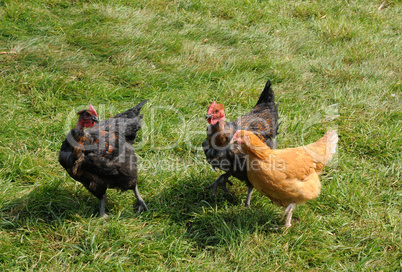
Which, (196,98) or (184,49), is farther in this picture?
(184,49)

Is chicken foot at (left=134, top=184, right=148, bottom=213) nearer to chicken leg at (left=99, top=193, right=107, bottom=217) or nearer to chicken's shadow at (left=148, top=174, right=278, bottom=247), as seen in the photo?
chicken's shadow at (left=148, top=174, right=278, bottom=247)

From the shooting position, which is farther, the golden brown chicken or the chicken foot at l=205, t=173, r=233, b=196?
the chicken foot at l=205, t=173, r=233, b=196

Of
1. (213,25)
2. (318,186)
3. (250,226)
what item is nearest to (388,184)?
(318,186)

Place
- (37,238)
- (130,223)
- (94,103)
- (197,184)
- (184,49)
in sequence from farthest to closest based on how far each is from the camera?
(184,49), (94,103), (197,184), (130,223), (37,238)

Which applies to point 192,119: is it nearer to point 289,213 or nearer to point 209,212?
point 209,212

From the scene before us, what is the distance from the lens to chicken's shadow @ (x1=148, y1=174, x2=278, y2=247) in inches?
141

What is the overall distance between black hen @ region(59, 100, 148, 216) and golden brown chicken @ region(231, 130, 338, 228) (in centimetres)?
108

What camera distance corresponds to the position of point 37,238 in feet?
10.9

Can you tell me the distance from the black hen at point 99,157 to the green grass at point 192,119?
312mm

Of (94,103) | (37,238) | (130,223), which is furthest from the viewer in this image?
(94,103)

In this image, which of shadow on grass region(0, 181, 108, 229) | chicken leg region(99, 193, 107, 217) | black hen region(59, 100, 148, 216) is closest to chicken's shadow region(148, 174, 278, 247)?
black hen region(59, 100, 148, 216)

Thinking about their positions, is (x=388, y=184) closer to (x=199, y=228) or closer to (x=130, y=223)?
(x=199, y=228)

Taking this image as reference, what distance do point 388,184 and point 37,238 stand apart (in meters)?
3.66

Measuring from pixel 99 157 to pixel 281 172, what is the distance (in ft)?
5.41
